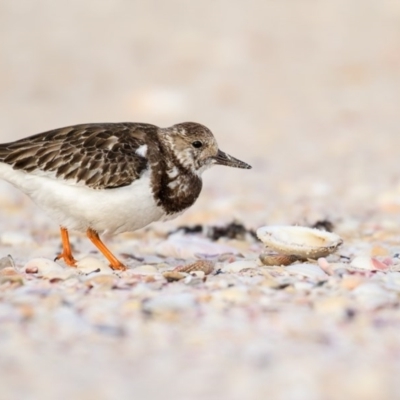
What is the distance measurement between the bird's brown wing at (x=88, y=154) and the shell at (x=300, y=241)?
778 millimetres

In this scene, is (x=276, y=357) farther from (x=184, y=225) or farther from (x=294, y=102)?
(x=294, y=102)

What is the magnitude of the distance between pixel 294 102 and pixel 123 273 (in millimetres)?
6998

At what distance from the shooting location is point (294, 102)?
11.0 meters

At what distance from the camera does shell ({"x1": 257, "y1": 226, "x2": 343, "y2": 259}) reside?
4625mm

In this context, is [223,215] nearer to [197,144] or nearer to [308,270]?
[197,144]

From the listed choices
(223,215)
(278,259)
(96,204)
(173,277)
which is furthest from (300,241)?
(223,215)

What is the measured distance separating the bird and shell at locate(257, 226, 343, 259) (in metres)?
0.49

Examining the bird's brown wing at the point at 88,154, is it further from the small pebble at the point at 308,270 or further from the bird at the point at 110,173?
the small pebble at the point at 308,270

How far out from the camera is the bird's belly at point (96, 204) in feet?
15.0

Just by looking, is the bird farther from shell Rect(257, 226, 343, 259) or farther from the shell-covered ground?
shell Rect(257, 226, 343, 259)

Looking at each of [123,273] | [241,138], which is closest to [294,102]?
[241,138]

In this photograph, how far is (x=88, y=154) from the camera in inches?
189

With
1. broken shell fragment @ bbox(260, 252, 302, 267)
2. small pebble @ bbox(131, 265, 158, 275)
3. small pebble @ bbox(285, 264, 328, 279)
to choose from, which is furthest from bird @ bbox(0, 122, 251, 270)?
small pebble @ bbox(285, 264, 328, 279)

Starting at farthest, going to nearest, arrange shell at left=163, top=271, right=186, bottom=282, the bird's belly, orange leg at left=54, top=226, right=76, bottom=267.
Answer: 1. orange leg at left=54, top=226, right=76, bottom=267
2. the bird's belly
3. shell at left=163, top=271, right=186, bottom=282
